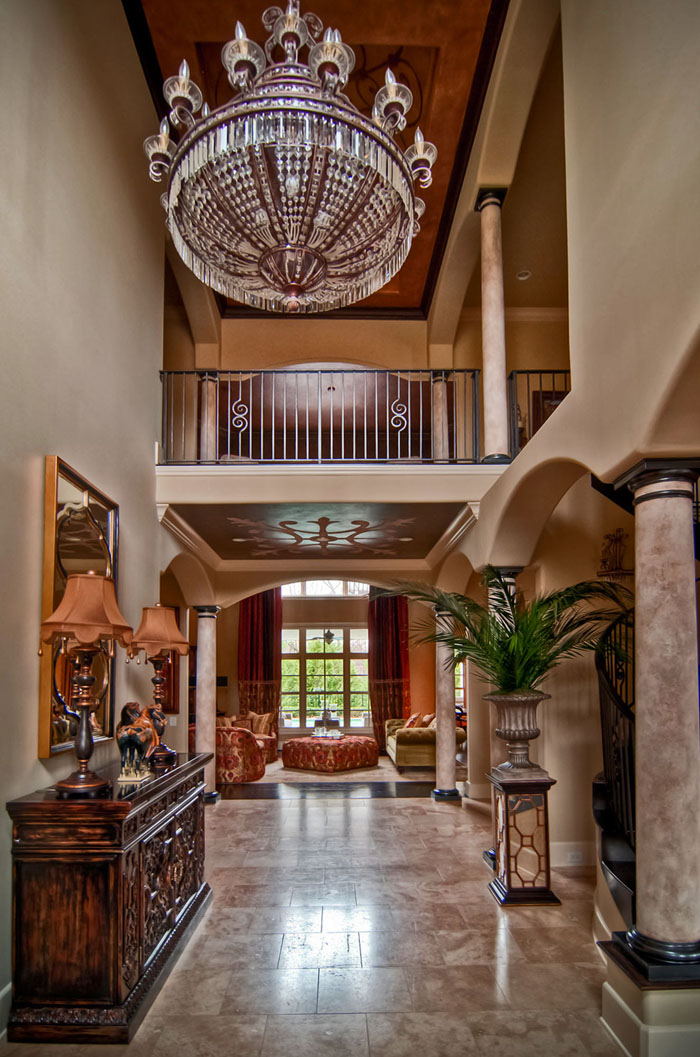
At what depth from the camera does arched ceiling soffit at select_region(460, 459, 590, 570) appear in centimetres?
532

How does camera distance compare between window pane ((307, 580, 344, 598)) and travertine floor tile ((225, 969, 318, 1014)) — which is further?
window pane ((307, 580, 344, 598))

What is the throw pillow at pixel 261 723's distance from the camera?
14.1 meters

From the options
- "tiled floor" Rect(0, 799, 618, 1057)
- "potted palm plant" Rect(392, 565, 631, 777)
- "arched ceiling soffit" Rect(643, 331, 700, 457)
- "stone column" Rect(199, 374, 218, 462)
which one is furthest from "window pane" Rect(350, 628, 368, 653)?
"arched ceiling soffit" Rect(643, 331, 700, 457)

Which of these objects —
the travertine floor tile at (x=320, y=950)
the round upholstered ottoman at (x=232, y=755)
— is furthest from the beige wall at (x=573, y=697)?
the round upholstered ottoman at (x=232, y=755)

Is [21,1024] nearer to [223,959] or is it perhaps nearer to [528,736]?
[223,959]

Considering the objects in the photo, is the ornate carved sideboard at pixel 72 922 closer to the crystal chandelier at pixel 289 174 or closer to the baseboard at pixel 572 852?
the crystal chandelier at pixel 289 174

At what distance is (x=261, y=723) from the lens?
46.5 ft

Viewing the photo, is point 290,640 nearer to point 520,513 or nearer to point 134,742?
point 520,513

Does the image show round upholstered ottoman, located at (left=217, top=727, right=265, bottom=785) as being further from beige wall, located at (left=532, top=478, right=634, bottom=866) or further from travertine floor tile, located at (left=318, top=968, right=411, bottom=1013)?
travertine floor tile, located at (left=318, top=968, right=411, bottom=1013)

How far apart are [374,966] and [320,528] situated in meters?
4.79

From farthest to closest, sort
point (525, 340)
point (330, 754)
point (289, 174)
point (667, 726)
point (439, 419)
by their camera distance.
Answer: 1. point (330, 754)
2. point (525, 340)
3. point (439, 419)
4. point (289, 174)
5. point (667, 726)

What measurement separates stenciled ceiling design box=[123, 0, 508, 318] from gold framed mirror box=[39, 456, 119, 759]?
388 centimetres

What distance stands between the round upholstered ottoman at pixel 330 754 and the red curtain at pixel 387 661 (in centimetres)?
231

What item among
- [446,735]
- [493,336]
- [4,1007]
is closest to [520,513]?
[493,336]
